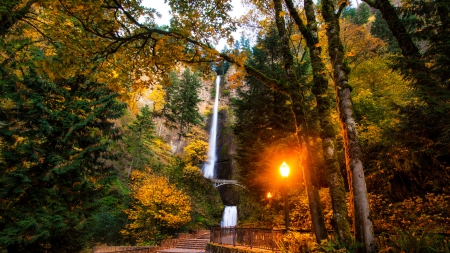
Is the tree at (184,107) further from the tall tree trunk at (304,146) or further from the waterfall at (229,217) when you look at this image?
the tall tree trunk at (304,146)

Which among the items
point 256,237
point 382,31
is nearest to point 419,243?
point 256,237

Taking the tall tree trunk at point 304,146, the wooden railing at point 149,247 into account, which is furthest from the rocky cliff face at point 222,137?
the tall tree trunk at point 304,146

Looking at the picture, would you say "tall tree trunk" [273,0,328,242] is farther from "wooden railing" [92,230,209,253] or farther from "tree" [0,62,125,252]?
"wooden railing" [92,230,209,253]

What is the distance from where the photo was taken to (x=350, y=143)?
4.66m

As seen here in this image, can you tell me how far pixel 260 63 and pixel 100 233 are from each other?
1924 cm

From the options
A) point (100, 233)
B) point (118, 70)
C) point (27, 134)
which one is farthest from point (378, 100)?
point (100, 233)

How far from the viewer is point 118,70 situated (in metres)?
5.44

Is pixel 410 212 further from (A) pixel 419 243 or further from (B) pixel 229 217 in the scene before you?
(B) pixel 229 217

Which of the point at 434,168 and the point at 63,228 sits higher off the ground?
the point at 434,168

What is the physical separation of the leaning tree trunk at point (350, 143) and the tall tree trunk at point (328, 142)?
1.03 ft

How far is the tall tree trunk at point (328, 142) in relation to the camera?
15.0ft

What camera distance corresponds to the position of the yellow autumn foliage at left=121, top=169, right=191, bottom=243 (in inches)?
751

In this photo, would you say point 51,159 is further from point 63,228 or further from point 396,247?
point 396,247

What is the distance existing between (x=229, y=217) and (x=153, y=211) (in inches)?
510
